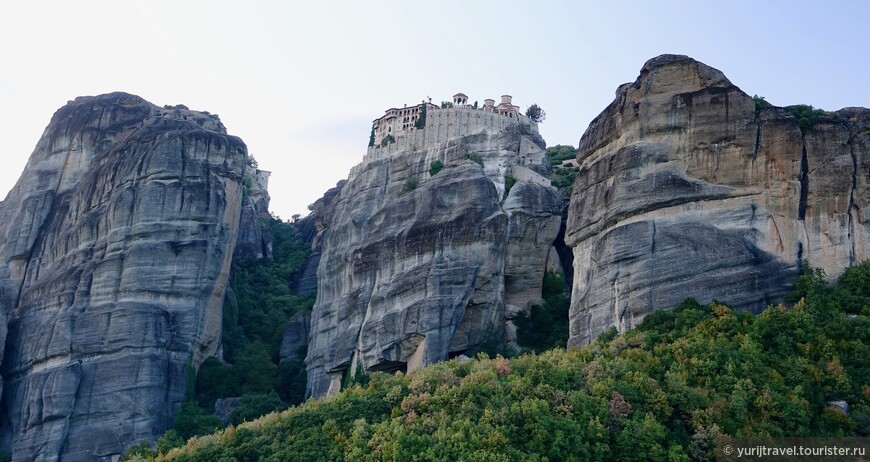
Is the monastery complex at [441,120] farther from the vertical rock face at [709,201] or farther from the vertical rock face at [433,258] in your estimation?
the vertical rock face at [709,201]

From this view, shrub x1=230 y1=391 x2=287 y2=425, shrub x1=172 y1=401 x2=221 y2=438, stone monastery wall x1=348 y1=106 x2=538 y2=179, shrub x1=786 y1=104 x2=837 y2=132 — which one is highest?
stone monastery wall x1=348 y1=106 x2=538 y2=179

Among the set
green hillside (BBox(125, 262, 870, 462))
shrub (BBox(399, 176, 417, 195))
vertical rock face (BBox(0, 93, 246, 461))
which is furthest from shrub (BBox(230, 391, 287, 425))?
shrub (BBox(399, 176, 417, 195))

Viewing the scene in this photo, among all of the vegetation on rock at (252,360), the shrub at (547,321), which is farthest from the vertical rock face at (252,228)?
the shrub at (547,321)

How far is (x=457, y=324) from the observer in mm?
47625

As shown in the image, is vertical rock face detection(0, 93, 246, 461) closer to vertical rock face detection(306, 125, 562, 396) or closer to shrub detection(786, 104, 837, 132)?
vertical rock face detection(306, 125, 562, 396)

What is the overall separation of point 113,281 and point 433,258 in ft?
41.1

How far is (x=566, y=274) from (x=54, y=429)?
65.0ft

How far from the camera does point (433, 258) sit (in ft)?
161

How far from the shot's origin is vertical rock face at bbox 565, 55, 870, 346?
39.6 meters

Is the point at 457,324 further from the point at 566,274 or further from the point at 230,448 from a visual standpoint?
the point at 230,448

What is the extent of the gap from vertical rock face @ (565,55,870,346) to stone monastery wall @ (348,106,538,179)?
15.1 metres

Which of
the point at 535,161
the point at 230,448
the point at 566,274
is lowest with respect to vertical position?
the point at 230,448

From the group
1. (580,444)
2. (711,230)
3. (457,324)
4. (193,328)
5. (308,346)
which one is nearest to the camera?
(580,444)

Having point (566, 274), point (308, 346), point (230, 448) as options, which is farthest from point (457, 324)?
point (230, 448)
